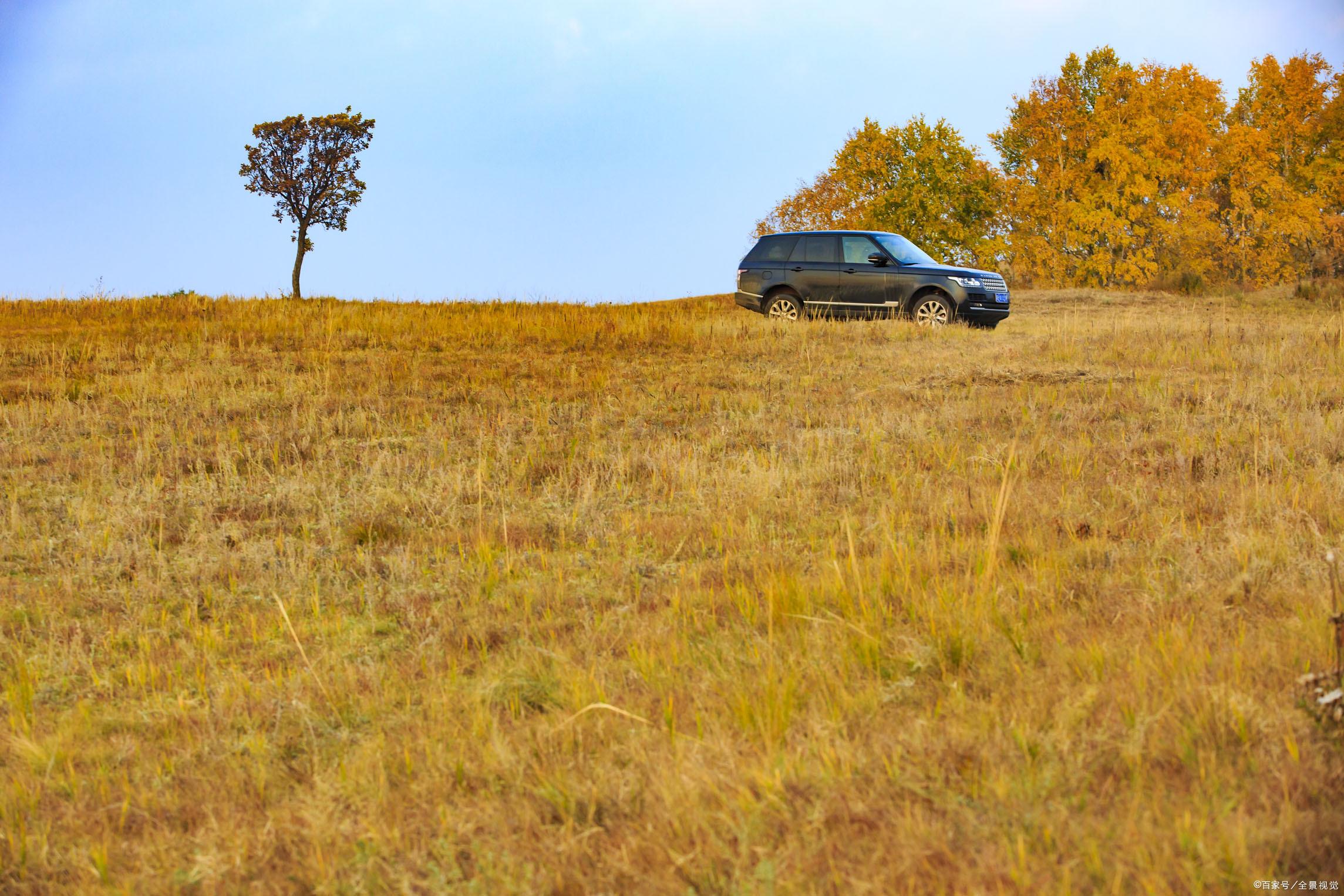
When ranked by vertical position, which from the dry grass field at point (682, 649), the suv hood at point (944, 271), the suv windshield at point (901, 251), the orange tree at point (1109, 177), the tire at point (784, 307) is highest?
the orange tree at point (1109, 177)

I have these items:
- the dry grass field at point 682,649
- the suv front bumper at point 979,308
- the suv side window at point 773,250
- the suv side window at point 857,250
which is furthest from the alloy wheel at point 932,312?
the dry grass field at point 682,649

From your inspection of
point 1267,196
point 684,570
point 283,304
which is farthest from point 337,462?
point 1267,196

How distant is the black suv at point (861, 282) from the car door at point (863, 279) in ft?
0.04

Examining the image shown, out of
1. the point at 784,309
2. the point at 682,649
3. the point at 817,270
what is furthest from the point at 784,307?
the point at 682,649

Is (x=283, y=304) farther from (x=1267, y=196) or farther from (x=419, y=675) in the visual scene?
(x=1267, y=196)

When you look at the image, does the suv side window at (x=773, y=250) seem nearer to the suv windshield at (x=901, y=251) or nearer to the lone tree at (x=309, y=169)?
the suv windshield at (x=901, y=251)

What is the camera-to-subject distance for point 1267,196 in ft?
135

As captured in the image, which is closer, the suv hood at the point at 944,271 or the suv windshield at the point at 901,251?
the suv hood at the point at 944,271

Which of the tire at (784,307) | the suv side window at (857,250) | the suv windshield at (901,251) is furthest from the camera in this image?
the tire at (784,307)

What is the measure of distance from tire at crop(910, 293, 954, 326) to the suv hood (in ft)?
1.31

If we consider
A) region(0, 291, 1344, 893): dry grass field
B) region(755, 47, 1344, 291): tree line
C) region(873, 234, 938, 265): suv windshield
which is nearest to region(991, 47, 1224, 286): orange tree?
region(755, 47, 1344, 291): tree line

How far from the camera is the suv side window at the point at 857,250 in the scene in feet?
60.1

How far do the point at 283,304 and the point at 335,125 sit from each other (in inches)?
781

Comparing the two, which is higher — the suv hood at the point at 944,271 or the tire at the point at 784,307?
the suv hood at the point at 944,271
